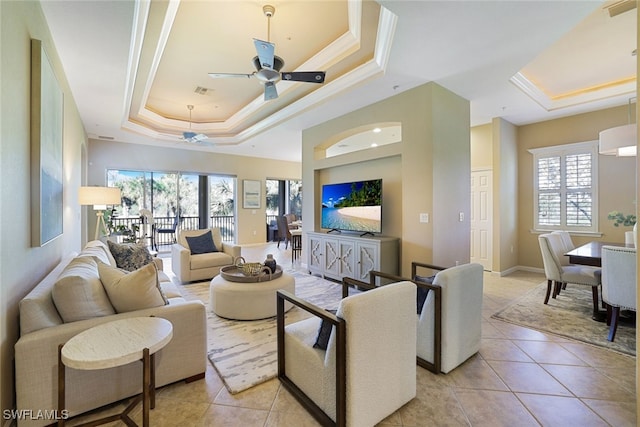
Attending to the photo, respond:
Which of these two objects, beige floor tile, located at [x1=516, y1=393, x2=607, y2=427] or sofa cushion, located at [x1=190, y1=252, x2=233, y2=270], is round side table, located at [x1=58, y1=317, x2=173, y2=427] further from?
sofa cushion, located at [x1=190, y1=252, x2=233, y2=270]

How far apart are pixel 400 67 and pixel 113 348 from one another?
12.0 feet

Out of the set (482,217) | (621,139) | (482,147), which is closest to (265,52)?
(621,139)

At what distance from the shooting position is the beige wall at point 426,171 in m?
3.80

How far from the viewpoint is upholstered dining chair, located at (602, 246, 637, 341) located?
2543mm

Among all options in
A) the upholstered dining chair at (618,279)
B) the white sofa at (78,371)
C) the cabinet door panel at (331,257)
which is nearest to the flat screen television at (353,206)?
the cabinet door panel at (331,257)

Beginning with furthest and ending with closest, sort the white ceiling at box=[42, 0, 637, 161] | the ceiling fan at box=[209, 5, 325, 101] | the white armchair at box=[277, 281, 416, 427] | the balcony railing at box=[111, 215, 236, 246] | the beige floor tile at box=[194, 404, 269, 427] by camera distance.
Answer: the balcony railing at box=[111, 215, 236, 246], the ceiling fan at box=[209, 5, 325, 101], the white ceiling at box=[42, 0, 637, 161], the beige floor tile at box=[194, 404, 269, 427], the white armchair at box=[277, 281, 416, 427]

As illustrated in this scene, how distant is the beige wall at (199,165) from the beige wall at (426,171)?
5210 millimetres

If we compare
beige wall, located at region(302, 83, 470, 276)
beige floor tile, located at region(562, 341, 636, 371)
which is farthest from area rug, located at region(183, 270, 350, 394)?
beige floor tile, located at region(562, 341, 636, 371)

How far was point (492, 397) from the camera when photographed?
1903mm

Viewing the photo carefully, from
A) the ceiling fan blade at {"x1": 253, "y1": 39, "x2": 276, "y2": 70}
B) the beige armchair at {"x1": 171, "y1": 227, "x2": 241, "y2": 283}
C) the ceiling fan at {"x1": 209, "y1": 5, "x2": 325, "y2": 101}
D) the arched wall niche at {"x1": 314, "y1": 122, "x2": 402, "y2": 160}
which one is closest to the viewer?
the ceiling fan blade at {"x1": 253, "y1": 39, "x2": 276, "y2": 70}

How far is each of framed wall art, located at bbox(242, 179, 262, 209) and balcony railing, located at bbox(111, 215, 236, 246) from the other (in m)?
0.72

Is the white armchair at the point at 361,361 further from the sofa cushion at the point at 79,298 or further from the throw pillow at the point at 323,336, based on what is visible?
the sofa cushion at the point at 79,298

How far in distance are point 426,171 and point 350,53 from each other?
1.79 meters

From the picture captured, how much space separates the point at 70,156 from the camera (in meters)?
3.81
